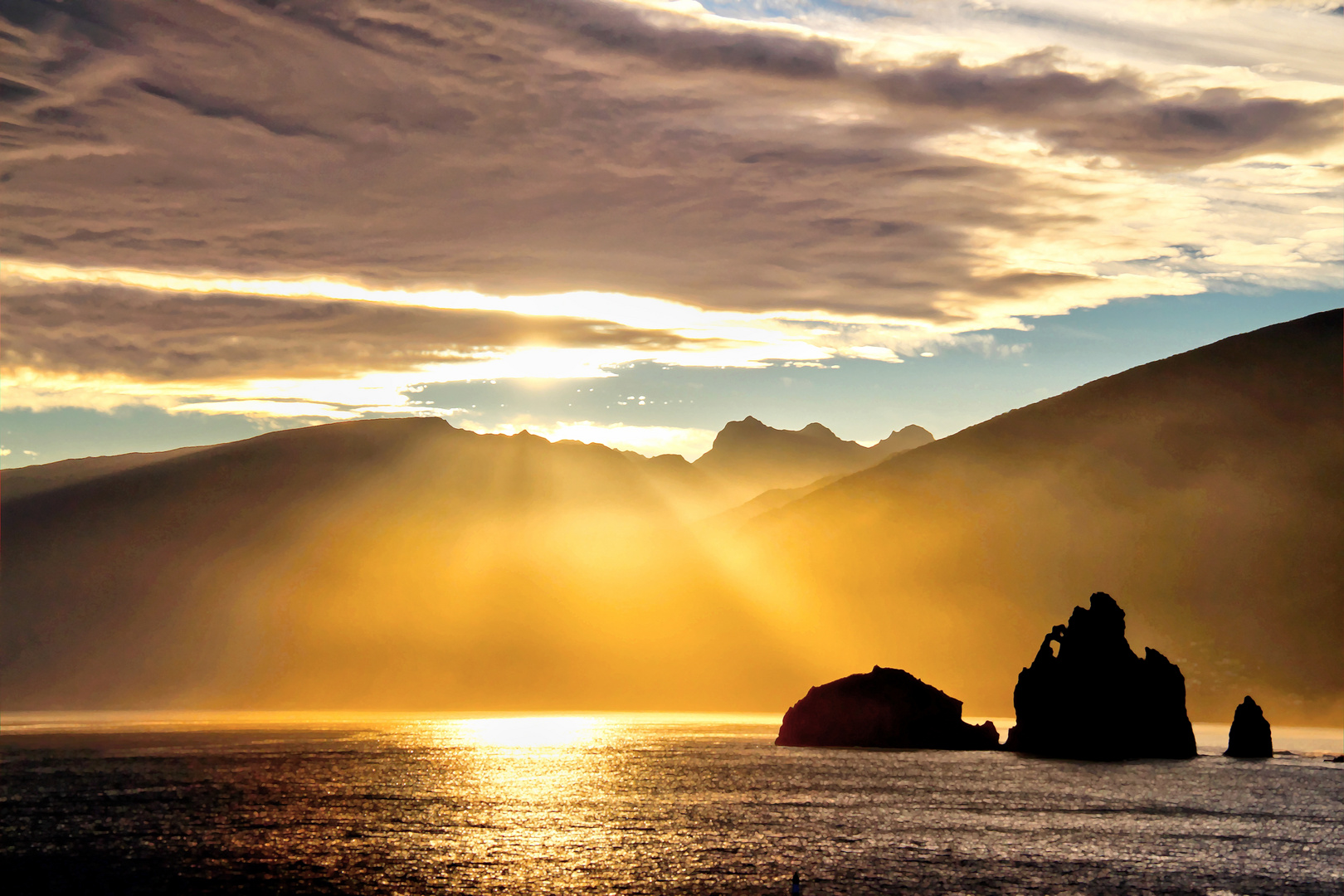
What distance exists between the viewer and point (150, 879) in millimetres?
75125

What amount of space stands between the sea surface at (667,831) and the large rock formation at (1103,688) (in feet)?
82.1

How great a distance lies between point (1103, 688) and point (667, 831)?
117214 millimetres

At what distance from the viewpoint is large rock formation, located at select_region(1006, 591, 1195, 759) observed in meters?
187

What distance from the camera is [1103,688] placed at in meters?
192

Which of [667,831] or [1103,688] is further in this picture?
[1103,688]

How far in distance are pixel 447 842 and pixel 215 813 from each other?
33.0 metres

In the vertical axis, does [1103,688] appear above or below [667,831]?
above

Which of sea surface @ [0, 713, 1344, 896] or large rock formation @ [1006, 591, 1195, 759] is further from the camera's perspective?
large rock formation @ [1006, 591, 1195, 759]

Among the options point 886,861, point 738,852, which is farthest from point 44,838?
point 886,861

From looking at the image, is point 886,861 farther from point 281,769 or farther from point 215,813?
point 281,769

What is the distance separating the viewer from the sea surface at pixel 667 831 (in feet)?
249

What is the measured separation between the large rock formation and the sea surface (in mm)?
25039

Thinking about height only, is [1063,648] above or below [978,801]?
above

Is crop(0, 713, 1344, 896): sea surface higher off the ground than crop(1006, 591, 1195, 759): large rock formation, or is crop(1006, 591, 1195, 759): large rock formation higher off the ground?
crop(1006, 591, 1195, 759): large rock formation
